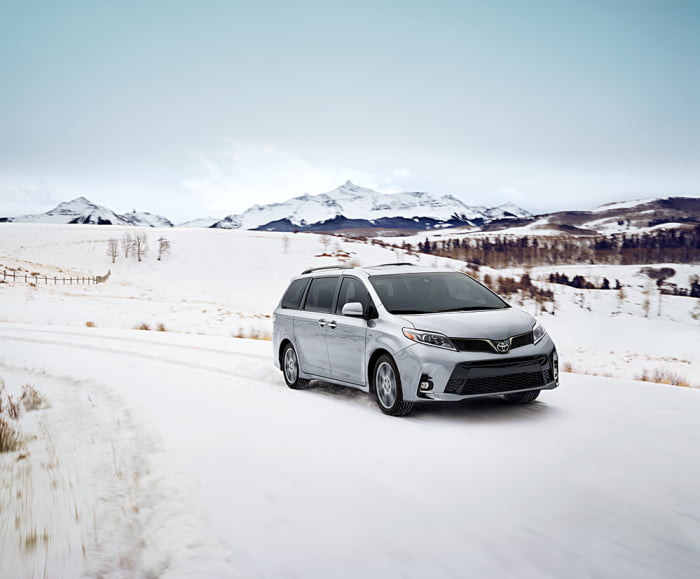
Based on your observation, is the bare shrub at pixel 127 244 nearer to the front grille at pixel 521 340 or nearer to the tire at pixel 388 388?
the tire at pixel 388 388

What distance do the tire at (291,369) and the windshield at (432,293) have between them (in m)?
2.25

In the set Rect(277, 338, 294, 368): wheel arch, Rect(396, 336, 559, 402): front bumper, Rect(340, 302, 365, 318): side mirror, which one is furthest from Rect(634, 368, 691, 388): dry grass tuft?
Rect(340, 302, 365, 318): side mirror

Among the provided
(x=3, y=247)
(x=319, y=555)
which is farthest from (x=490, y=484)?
(x=3, y=247)

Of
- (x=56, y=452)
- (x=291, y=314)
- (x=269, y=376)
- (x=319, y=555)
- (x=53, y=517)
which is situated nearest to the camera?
(x=319, y=555)

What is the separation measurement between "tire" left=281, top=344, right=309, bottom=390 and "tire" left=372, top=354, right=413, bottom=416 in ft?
7.71

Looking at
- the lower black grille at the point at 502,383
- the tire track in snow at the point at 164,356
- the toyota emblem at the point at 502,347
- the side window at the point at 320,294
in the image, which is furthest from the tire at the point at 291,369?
the toyota emblem at the point at 502,347

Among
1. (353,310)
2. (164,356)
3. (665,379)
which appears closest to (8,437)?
(353,310)

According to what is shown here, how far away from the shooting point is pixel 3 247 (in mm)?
117125

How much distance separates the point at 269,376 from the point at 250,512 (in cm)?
698

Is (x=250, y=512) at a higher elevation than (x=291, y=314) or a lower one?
lower

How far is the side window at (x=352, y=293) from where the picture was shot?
9.15 meters

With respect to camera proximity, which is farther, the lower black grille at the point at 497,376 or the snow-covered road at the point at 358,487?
the lower black grille at the point at 497,376

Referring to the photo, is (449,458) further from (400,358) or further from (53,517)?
(53,517)

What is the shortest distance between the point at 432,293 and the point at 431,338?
1432 mm
